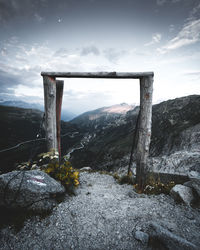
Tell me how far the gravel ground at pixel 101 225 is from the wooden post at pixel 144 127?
1.04 metres

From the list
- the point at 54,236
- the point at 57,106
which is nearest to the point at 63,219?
the point at 54,236

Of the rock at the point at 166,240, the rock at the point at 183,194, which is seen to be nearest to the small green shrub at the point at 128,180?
the rock at the point at 183,194

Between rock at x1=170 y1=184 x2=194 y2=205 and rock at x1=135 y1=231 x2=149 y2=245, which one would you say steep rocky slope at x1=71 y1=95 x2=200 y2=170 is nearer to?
rock at x1=170 y1=184 x2=194 y2=205

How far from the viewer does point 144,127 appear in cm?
464

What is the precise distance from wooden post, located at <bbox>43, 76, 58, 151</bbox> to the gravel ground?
2.36m

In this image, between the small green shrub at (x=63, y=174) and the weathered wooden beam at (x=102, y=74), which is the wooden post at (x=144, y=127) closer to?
the weathered wooden beam at (x=102, y=74)

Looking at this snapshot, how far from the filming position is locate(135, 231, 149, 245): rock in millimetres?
2510

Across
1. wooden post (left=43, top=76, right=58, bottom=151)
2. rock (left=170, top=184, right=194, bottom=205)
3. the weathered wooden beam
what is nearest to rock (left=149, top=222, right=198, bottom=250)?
rock (left=170, top=184, right=194, bottom=205)

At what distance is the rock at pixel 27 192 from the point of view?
3.10 meters

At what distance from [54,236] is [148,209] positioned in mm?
2603

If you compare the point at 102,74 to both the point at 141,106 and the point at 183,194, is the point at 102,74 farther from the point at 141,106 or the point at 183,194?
the point at 183,194

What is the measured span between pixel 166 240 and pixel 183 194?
2011 millimetres

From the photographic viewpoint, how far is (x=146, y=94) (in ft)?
14.7

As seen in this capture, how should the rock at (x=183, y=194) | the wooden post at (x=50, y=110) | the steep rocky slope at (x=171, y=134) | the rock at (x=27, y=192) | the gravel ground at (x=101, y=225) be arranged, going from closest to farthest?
the gravel ground at (x=101, y=225), the rock at (x=27, y=192), the rock at (x=183, y=194), the wooden post at (x=50, y=110), the steep rocky slope at (x=171, y=134)
